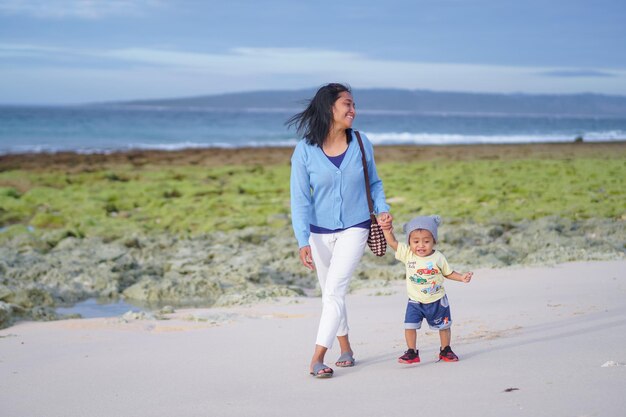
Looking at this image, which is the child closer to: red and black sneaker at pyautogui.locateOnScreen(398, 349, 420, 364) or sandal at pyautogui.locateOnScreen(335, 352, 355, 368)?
red and black sneaker at pyautogui.locateOnScreen(398, 349, 420, 364)

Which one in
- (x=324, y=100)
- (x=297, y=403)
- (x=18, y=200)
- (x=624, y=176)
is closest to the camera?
(x=297, y=403)

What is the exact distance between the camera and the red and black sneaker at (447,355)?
4.62 metres

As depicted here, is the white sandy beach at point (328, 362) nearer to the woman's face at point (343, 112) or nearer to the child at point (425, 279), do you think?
the child at point (425, 279)

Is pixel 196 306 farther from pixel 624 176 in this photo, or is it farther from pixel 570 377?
pixel 624 176

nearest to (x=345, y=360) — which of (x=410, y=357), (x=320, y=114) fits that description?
(x=410, y=357)

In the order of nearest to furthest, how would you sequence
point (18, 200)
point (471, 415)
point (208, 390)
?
1. point (471, 415)
2. point (208, 390)
3. point (18, 200)

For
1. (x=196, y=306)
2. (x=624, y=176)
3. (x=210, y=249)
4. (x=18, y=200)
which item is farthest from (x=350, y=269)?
(x=624, y=176)

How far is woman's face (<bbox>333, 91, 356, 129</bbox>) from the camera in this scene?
468 cm

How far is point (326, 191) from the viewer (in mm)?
4691

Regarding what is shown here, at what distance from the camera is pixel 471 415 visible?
3.62m

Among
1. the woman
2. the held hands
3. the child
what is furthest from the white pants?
the child

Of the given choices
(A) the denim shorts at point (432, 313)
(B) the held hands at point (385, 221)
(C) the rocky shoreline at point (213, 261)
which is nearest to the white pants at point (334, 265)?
(B) the held hands at point (385, 221)

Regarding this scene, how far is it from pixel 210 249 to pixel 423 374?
7254 mm

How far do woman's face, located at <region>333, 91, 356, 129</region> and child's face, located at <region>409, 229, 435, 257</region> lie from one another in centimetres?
74
